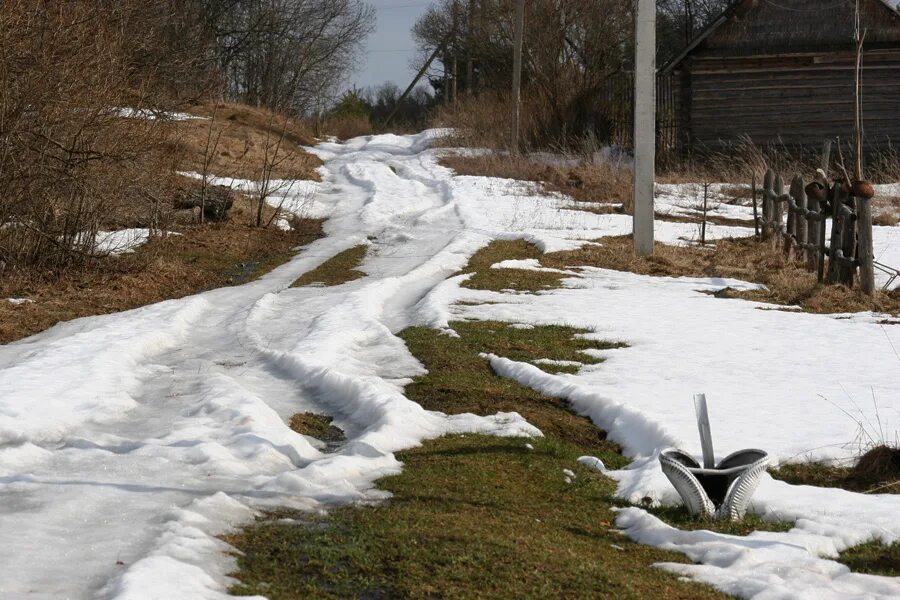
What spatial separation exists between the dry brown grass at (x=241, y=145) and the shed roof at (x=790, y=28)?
11422mm

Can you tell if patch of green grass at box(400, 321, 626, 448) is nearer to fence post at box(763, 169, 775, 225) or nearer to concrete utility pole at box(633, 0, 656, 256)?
concrete utility pole at box(633, 0, 656, 256)

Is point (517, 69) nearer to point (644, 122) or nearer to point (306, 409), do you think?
point (644, 122)

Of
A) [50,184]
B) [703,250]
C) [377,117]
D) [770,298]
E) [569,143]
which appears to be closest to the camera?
[50,184]

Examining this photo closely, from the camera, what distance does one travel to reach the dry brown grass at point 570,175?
984 inches

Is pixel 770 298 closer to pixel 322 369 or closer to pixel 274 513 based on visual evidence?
pixel 322 369

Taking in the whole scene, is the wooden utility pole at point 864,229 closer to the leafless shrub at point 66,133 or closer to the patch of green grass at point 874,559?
the patch of green grass at point 874,559

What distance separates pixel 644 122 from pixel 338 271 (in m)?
5.05

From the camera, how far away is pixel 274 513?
5156 millimetres

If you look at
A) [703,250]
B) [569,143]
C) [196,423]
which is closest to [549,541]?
[196,423]

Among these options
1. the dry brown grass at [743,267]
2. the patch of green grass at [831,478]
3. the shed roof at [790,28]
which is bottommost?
the patch of green grass at [831,478]

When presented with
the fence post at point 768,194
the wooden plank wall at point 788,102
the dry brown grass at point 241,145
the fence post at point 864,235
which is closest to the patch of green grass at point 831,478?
the fence post at point 864,235

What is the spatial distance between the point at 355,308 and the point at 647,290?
13.8 feet

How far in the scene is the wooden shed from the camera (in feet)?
97.3

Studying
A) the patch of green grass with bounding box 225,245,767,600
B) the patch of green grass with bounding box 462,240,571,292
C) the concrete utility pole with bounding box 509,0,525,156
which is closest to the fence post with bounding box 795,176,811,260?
the patch of green grass with bounding box 462,240,571,292
